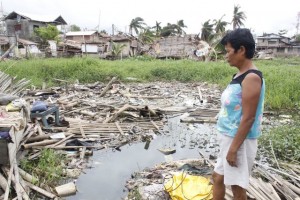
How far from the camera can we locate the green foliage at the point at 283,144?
475 centimetres

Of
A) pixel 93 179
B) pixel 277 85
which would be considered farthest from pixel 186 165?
pixel 277 85

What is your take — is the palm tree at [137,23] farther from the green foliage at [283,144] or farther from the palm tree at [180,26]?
the green foliage at [283,144]

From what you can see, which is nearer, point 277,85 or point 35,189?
point 35,189

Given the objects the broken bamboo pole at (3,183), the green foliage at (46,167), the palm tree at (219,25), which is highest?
the palm tree at (219,25)

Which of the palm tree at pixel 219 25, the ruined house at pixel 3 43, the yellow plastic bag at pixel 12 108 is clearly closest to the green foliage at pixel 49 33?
the ruined house at pixel 3 43

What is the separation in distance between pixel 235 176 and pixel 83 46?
Answer: 2865 cm

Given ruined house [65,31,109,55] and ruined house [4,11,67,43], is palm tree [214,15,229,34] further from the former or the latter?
ruined house [4,11,67,43]

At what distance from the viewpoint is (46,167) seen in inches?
168

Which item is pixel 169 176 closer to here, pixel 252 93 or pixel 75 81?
pixel 252 93

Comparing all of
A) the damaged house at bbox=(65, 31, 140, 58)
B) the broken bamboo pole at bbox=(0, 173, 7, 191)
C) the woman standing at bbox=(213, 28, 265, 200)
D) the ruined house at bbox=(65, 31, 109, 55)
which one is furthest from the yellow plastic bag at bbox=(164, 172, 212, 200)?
the ruined house at bbox=(65, 31, 109, 55)

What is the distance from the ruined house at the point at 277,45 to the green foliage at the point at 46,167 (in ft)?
140

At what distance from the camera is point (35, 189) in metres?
3.58

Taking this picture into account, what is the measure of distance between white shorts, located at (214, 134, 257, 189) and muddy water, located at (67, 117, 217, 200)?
2.11 meters

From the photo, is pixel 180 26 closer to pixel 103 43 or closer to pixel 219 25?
pixel 219 25
